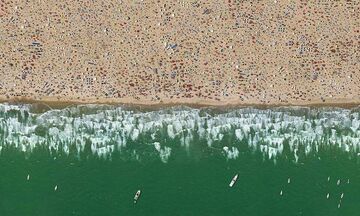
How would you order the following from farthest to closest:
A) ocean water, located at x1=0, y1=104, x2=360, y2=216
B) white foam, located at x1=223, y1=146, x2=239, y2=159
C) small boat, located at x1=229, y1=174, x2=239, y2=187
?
white foam, located at x1=223, y1=146, x2=239, y2=159 < small boat, located at x1=229, y1=174, x2=239, y2=187 < ocean water, located at x1=0, y1=104, x2=360, y2=216

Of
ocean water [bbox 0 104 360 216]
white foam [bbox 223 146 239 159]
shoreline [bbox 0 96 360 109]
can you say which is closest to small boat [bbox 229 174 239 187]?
ocean water [bbox 0 104 360 216]

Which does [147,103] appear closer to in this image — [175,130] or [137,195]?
[175,130]

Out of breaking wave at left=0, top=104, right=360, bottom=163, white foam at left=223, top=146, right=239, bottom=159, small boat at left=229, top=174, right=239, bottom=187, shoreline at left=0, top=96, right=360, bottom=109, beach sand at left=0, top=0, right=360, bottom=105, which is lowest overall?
small boat at left=229, top=174, right=239, bottom=187

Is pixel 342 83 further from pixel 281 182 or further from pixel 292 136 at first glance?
pixel 281 182

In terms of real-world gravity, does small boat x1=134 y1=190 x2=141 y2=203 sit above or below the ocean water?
below

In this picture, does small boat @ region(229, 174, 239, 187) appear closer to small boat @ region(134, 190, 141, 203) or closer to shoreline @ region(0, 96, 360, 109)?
shoreline @ region(0, 96, 360, 109)

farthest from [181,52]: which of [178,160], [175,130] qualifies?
[178,160]
